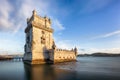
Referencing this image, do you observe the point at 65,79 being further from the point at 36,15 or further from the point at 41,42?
the point at 36,15

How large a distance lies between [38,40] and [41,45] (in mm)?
2556

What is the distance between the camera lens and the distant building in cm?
4075

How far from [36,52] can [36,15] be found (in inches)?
628

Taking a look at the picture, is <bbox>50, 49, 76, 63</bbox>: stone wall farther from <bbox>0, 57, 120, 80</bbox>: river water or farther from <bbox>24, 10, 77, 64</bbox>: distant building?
<bbox>0, 57, 120, 80</bbox>: river water

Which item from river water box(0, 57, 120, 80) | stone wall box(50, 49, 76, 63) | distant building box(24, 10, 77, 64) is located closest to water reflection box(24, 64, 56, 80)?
river water box(0, 57, 120, 80)

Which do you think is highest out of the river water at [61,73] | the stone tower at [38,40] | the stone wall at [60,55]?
the stone tower at [38,40]

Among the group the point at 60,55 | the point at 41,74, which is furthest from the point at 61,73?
the point at 60,55

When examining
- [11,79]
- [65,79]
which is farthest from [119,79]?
[11,79]

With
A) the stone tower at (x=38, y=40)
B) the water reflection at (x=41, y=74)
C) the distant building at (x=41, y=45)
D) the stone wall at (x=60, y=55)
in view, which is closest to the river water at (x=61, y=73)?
the water reflection at (x=41, y=74)

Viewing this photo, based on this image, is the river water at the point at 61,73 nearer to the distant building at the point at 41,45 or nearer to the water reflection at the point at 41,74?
the water reflection at the point at 41,74

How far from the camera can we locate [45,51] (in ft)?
147

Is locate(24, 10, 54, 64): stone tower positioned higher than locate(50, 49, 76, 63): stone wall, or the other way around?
locate(24, 10, 54, 64): stone tower

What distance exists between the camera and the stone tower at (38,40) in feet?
133

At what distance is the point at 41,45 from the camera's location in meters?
43.8
